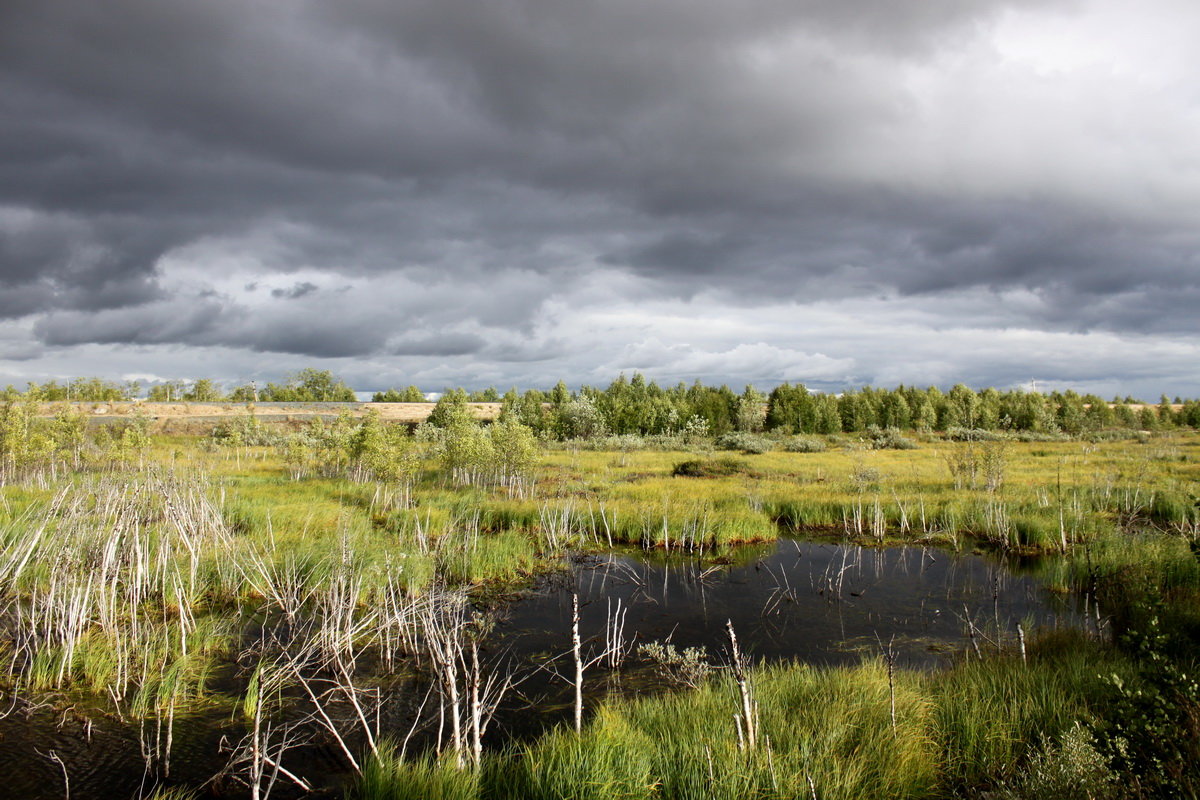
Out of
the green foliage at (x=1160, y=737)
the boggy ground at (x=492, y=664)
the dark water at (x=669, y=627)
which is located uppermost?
the green foliage at (x=1160, y=737)

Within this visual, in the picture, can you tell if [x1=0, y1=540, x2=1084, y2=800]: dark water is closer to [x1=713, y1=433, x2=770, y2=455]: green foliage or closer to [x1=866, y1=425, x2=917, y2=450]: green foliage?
[x1=713, y1=433, x2=770, y2=455]: green foliage

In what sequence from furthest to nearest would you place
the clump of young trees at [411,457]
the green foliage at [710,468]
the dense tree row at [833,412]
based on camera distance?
the dense tree row at [833,412], the green foliage at [710,468], the clump of young trees at [411,457]

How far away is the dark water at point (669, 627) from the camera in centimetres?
764

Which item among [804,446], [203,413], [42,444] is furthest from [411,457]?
[203,413]

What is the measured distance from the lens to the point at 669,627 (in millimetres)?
12992

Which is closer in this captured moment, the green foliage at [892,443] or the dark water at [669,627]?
the dark water at [669,627]

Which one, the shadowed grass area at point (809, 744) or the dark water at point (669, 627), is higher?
the shadowed grass area at point (809, 744)

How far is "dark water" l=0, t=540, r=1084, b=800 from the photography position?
7645mm

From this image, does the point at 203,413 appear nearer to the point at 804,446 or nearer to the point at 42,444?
the point at 42,444

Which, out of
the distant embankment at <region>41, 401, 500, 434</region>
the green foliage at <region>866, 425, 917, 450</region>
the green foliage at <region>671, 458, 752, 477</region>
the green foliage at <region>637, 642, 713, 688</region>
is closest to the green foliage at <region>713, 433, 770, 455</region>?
the green foliage at <region>866, 425, 917, 450</region>

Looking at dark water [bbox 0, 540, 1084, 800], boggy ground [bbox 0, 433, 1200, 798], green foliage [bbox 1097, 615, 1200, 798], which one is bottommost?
dark water [bbox 0, 540, 1084, 800]

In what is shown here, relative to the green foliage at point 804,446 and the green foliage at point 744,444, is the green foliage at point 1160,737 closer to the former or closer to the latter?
the green foliage at point 744,444

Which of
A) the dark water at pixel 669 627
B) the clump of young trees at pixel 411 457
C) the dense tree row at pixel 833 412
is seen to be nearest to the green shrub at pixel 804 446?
the dense tree row at pixel 833 412

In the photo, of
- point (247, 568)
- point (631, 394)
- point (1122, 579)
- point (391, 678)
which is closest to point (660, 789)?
point (391, 678)
